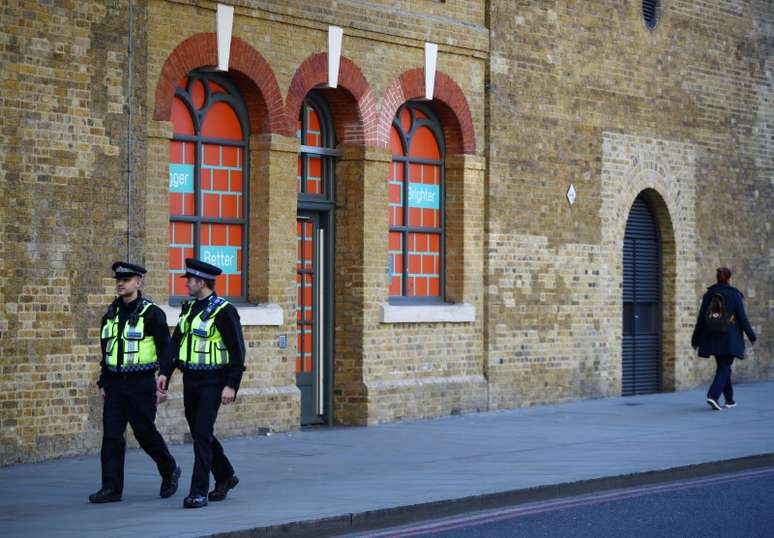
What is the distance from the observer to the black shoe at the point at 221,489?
38.9 feet

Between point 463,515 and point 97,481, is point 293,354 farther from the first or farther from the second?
point 463,515

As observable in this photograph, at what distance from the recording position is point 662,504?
484 inches

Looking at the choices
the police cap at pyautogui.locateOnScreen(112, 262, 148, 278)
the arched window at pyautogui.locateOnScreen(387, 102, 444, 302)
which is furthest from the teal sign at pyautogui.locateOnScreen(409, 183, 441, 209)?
the police cap at pyautogui.locateOnScreen(112, 262, 148, 278)

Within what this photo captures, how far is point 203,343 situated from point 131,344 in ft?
2.11

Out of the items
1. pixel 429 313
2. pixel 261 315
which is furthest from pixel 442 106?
pixel 261 315

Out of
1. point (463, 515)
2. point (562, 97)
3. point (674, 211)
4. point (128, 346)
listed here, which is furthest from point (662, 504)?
point (674, 211)

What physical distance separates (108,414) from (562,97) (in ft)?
35.4

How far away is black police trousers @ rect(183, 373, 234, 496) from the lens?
1142cm

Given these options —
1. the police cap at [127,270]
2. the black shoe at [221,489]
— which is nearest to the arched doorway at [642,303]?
the black shoe at [221,489]

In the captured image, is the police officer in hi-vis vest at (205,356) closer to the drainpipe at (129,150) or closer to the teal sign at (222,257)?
the drainpipe at (129,150)

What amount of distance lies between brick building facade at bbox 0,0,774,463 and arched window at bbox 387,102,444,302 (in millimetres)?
38

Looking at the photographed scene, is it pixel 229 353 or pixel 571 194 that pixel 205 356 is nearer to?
pixel 229 353

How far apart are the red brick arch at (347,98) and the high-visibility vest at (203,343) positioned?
6018mm

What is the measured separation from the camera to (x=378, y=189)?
60.1 ft
